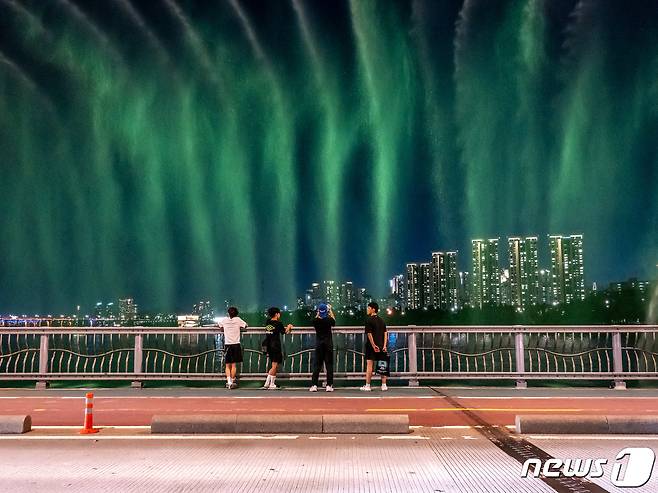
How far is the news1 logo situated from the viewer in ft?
20.0

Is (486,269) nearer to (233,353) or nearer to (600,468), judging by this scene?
(233,353)

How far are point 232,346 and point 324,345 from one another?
2.21 metres

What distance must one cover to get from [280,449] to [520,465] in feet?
9.43

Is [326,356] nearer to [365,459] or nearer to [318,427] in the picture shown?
[318,427]

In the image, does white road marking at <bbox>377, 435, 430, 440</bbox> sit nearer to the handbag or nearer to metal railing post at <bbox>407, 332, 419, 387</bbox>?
the handbag

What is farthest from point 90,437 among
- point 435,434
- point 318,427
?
point 435,434

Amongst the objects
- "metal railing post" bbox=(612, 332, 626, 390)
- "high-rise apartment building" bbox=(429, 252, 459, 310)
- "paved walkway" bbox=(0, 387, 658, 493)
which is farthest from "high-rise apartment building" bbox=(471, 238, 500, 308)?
"paved walkway" bbox=(0, 387, 658, 493)

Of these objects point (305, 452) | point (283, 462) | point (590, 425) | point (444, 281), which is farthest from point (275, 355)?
point (444, 281)

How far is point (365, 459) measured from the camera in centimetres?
709

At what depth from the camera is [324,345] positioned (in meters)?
13.9

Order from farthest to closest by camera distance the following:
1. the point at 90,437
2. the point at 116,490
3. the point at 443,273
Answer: the point at 443,273
the point at 90,437
the point at 116,490

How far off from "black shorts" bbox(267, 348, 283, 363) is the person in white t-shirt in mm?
813

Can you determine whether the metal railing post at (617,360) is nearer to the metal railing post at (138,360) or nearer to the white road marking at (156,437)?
the white road marking at (156,437)

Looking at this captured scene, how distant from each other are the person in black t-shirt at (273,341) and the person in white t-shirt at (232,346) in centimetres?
71
